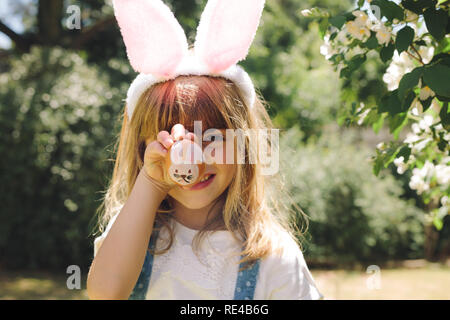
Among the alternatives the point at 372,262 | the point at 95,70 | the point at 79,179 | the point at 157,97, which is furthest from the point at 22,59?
the point at 372,262

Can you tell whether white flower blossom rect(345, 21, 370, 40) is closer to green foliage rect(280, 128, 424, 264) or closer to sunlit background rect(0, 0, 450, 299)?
sunlit background rect(0, 0, 450, 299)

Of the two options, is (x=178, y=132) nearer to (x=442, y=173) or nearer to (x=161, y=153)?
(x=161, y=153)

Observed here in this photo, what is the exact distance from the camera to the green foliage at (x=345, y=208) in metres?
5.88

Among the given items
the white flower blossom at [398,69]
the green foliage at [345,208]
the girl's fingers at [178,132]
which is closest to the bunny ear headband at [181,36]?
the girl's fingers at [178,132]

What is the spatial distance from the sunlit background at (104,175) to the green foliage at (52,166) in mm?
12

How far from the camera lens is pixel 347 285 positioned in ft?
16.9

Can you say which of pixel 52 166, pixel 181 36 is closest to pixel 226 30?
pixel 181 36

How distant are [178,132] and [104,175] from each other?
11.3 feet

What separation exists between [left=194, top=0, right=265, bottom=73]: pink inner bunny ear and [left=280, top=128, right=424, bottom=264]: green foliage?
4366mm

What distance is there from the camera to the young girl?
4.01 ft

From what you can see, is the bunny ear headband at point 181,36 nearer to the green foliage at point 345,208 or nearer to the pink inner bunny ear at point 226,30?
the pink inner bunny ear at point 226,30

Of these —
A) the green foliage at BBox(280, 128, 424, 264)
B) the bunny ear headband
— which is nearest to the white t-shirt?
the bunny ear headband

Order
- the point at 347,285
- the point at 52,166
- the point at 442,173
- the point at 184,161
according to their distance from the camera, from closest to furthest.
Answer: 1. the point at 184,161
2. the point at 442,173
3. the point at 52,166
4. the point at 347,285

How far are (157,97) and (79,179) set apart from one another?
3908 millimetres
